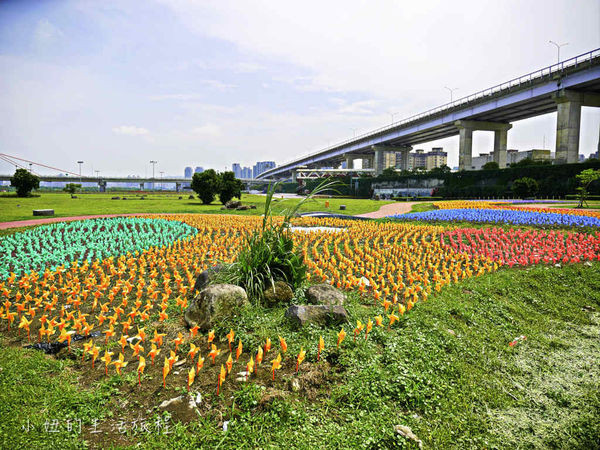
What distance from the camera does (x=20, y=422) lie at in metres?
2.80

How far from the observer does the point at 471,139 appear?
54.5 m

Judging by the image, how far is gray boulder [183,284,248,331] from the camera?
4582 millimetres

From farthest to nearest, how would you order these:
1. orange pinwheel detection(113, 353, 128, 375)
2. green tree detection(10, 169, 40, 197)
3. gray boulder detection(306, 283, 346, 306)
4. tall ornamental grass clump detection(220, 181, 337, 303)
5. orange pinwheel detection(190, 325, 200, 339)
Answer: green tree detection(10, 169, 40, 197)
tall ornamental grass clump detection(220, 181, 337, 303)
gray boulder detection(306, 283, 346, 306)
orange pinwheel detection(190, 325, 200, 339)
orange pinwheel detection(113, 353, 128, 375)

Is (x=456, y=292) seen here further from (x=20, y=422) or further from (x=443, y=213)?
(x=443, y=213)

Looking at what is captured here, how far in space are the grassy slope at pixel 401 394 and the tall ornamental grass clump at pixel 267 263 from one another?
654 millimetres

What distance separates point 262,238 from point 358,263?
123 inches

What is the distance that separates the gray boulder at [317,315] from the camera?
4.62 meters

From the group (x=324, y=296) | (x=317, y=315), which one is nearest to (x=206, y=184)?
(x=324, y=296)

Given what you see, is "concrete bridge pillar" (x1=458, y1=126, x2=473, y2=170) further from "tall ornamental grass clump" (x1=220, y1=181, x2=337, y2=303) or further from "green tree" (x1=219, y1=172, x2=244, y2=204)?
"tall ornamental grass clump" (x1=220, y1=181, x2=337, y2=303)

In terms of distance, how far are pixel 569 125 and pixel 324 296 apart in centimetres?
4677

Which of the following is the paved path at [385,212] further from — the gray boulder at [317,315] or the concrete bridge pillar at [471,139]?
the concrete bridge pillar at [471,139]

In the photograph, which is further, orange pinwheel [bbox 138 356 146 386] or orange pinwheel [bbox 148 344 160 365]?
orange pinwheel [bbox 148 344 160 365]

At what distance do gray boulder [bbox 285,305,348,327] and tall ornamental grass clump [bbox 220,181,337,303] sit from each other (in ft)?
2.77

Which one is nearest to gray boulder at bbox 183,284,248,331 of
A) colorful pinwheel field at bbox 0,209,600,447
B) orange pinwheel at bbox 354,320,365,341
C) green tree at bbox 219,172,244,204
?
colorful pinwheel field at bbox 0,209,600,447
